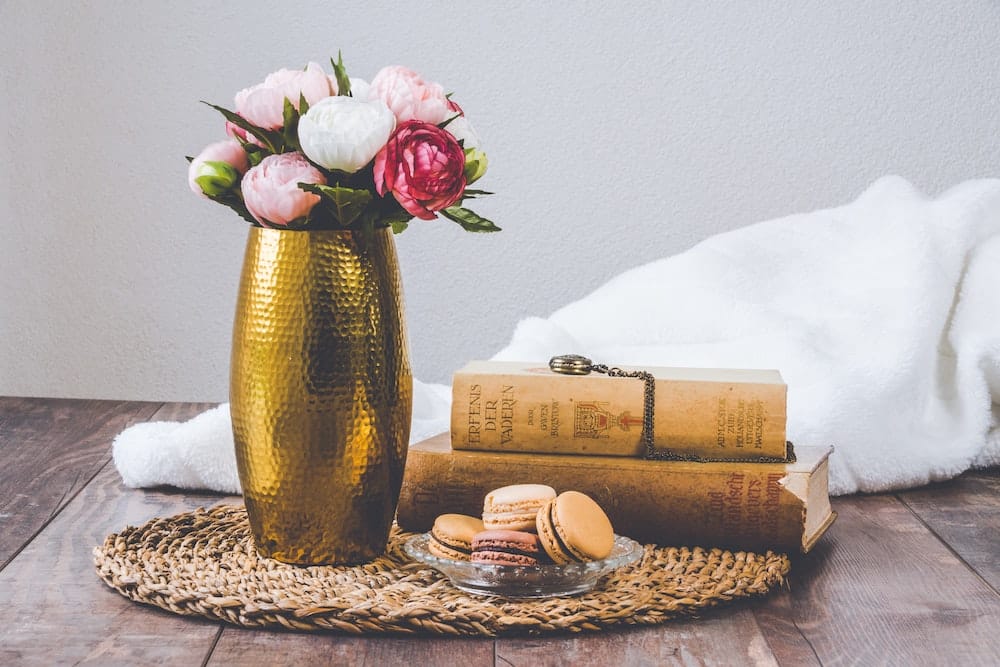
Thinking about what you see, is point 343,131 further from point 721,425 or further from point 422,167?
point 721,425

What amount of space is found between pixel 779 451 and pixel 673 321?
539 millimetres

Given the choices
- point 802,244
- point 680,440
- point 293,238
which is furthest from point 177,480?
point 802,244

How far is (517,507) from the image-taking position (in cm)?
83

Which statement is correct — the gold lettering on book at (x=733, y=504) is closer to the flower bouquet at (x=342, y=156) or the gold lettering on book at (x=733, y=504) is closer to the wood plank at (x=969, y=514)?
the wood plank at (x=969, y=514)

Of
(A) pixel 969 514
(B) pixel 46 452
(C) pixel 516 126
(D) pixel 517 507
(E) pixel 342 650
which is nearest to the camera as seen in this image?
(E) pixel 342 650

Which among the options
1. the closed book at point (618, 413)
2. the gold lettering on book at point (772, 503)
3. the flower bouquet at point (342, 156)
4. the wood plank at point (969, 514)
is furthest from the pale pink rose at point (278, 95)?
the wood plank at point (969, 514)

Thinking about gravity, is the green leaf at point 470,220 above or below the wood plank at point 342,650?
above

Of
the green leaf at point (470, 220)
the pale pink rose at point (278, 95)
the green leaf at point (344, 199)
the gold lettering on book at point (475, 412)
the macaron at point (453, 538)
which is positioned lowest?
the macaron at point (453, 538)

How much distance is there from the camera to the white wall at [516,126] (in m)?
1.92

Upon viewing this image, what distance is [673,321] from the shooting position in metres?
1.47

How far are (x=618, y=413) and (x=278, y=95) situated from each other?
1.23 ft

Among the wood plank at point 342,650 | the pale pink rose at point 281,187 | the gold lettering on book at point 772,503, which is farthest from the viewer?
the gold lettering on book at point 772,503

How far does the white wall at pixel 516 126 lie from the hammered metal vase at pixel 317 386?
1108 mm

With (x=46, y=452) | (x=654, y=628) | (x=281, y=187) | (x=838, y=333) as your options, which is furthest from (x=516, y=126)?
(x=654, y=628)
